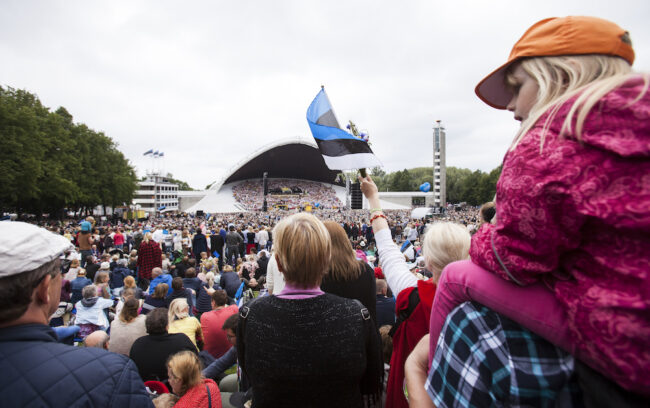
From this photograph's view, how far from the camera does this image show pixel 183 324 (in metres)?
3.45

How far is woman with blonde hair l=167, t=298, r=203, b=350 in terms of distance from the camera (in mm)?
3398

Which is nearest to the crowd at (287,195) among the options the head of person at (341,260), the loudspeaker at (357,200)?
the loudspeaker at (357,200)

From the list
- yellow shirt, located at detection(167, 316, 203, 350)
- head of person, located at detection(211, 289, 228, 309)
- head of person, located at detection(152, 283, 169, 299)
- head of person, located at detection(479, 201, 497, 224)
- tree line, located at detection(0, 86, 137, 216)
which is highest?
tree line, located at detection(0, 86, 137, 216)

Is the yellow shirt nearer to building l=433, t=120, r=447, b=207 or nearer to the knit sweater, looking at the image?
the knit sweater

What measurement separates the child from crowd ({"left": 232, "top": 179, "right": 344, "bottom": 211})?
4693 cm

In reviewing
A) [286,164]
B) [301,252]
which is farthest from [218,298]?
[286,164]

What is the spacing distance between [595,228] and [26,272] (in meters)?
1.54

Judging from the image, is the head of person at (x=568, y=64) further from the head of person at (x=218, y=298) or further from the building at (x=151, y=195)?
the building at (x=151, y=195)

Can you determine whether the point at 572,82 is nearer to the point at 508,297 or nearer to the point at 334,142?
the point at 508,297

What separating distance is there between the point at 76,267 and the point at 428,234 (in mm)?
7118

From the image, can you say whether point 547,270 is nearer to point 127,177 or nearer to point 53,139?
point 53,139

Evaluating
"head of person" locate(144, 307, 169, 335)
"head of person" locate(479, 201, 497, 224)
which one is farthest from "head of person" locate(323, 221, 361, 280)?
"head of person" locate(144, 307, 169, 335)

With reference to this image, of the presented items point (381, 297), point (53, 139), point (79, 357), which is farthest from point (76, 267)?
point (53, 139)

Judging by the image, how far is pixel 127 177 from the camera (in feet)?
121
